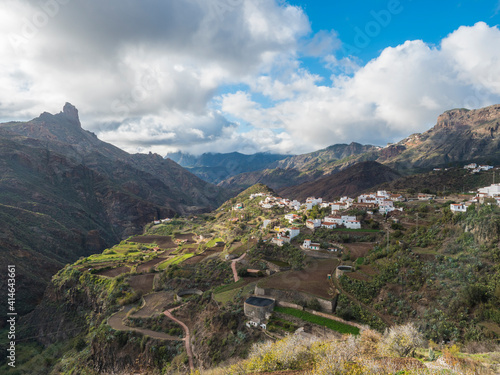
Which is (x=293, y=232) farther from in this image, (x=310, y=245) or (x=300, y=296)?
(x=300, y=296)

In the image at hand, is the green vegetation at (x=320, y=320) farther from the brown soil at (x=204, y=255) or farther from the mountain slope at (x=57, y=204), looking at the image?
the mountain slope at (x=57, y=204)

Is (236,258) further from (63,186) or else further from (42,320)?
(63,186)

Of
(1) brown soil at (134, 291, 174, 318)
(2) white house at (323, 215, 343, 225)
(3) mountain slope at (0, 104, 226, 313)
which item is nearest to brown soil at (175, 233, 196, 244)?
(3) mountain slope at (0, 104, 226, 313)

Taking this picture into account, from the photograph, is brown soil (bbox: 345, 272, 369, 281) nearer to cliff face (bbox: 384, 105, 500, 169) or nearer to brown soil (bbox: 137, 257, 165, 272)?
brown soil (bbox: 137, 257, 165, 272)

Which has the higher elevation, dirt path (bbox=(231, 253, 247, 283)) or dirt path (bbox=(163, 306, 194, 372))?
dirt path (bbox=(231, 253, 247, 283))

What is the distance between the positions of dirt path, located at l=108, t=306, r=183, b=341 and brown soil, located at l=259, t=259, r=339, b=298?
1074cm

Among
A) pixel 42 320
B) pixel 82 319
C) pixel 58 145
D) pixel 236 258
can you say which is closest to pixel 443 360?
pixel 236 258

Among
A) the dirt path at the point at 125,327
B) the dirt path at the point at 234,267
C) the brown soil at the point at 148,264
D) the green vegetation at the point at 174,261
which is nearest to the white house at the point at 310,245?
the dirt path at the point at 234,267

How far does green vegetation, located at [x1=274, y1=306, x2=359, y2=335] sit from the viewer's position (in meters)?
20.0

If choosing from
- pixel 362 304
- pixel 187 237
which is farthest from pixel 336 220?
pixel 187 237

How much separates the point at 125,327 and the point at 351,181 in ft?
410

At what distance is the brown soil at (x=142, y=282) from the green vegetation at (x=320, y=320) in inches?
958

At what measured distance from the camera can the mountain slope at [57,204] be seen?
177ft

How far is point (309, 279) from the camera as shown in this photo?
28.0m
